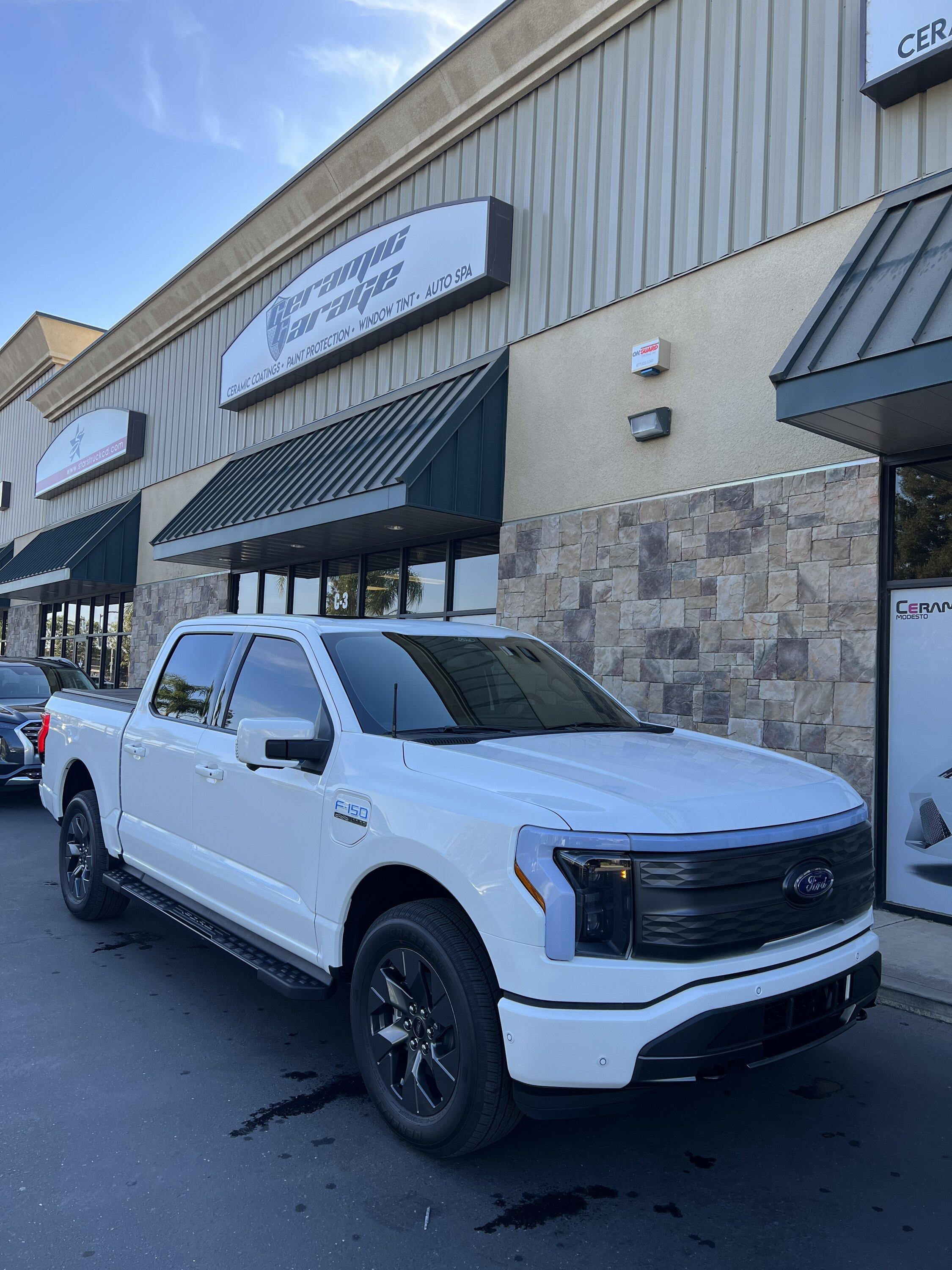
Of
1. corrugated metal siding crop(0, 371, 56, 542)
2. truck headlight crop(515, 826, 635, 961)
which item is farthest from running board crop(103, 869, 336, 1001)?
corrugated metal siding crop(0, 371, 56, 542)

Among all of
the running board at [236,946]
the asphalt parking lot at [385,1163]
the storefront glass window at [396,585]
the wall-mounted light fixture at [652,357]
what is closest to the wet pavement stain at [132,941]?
the running board at [236,946]

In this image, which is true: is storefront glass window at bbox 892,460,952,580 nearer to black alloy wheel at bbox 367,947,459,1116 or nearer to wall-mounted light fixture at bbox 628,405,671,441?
wall-mounted light fixture at bbox 628,405,671,441

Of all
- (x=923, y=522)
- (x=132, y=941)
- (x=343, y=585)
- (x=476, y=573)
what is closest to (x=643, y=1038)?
(x=132, y=941)

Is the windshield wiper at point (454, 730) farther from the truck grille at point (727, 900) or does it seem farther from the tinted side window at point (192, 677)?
the tinted side window at point (192, 677)

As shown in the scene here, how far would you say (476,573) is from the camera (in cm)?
1142

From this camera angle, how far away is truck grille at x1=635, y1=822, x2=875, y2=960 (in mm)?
2910

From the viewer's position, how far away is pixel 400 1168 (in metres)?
3.22

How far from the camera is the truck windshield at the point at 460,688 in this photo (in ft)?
13.3

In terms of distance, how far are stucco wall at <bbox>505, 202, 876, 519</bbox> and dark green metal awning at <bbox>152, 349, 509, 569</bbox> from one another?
15.5 inches

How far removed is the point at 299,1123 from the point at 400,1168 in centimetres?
50

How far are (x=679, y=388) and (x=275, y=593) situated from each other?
8.88 metres

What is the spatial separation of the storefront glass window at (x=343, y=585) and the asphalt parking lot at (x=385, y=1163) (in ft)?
30.9

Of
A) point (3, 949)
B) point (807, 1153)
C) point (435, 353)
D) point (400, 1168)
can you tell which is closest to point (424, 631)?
point (400, 1168)

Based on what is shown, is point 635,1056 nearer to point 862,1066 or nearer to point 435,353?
point 862,1066
